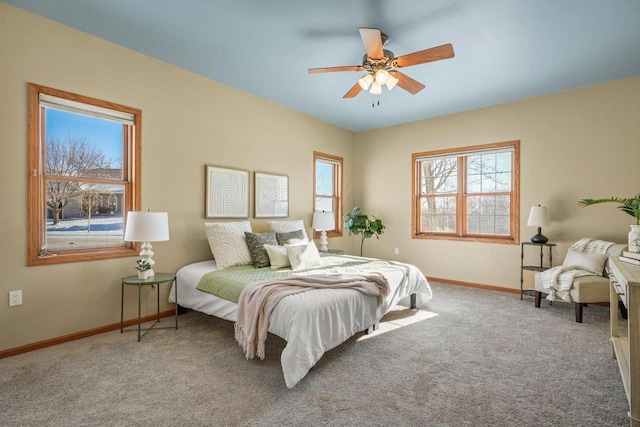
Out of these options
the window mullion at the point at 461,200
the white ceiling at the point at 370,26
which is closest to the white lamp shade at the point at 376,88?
the white ceiling at the point at 370,26

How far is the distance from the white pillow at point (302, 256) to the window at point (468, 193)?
106 inches

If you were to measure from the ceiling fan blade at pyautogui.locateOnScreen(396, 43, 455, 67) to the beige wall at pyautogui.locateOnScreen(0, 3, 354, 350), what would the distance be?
2.41 meters

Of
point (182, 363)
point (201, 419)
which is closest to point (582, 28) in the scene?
point (201, 419)

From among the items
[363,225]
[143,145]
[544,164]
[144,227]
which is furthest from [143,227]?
[544,164]

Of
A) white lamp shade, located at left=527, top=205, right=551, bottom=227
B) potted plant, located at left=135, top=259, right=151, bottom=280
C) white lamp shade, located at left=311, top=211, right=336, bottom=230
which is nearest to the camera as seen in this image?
potted plant, located at left=135, top=259, right=151, bottom=280

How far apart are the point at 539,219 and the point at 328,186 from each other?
134 inches

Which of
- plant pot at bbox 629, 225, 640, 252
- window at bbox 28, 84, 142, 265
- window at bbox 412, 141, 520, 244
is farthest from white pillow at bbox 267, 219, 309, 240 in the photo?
plant pot at bbox 629, 225, 640, 252

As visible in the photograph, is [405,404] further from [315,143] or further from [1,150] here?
[315,143]

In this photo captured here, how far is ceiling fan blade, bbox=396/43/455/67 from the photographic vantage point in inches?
96.1

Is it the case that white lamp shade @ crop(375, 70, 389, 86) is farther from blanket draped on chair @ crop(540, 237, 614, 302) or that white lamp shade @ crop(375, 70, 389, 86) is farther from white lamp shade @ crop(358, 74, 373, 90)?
blanket draped on chair @ crop(540, 237, 614, 302)

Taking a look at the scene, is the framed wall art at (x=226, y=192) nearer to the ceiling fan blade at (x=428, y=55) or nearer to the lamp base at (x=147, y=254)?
the lamp base at (x=147, y=254)

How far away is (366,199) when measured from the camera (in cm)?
630

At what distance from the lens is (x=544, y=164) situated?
174 inches

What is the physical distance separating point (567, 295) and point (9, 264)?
17.6 feet
